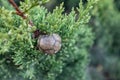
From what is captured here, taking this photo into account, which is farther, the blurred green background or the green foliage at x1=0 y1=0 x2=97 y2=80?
the blurred green background

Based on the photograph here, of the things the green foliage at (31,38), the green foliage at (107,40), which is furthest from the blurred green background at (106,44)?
the green foliage at (31,38)

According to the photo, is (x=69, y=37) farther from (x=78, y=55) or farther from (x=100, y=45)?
(x=100, y=45)

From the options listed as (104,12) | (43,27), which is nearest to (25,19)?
(43,27)

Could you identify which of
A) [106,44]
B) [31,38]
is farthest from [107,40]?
[31,38]

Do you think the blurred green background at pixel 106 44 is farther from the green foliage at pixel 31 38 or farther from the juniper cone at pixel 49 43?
the juniper cone at pixel 49 43

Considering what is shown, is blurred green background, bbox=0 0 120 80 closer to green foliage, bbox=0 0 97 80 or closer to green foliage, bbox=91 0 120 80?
green foliage, bbox=91 0 120 80

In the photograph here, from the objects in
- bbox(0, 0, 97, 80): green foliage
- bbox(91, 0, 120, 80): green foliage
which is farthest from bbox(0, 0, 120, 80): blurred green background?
bbox(0, 0, 97, 80): green foliage
